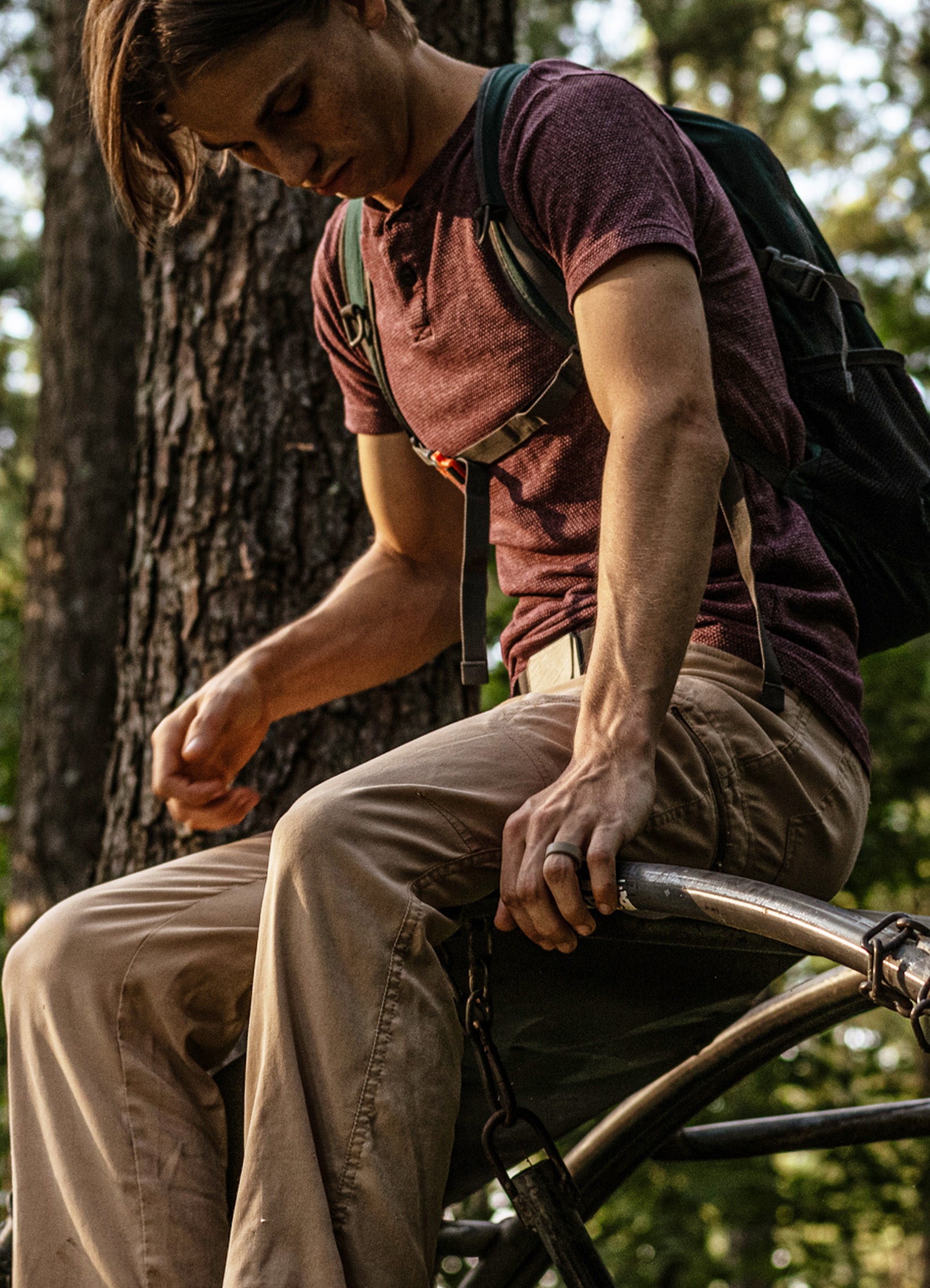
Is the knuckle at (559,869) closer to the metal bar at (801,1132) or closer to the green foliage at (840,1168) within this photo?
the metal bar at (801,1132)

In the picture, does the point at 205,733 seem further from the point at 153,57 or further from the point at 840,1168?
the point at 840,1168

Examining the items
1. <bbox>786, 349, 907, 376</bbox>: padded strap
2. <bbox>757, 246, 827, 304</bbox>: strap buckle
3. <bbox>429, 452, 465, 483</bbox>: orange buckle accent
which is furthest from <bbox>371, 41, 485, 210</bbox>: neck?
<bbox>786, 349, 907, 376</bbox>: padded strap

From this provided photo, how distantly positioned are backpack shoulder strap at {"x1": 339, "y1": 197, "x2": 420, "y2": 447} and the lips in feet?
0.37

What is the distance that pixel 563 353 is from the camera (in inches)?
77.3

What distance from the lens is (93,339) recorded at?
5.66m

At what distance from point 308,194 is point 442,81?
119cm

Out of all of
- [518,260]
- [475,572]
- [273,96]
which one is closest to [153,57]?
[273,96]

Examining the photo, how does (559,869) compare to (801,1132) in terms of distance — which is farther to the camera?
(801,1132)

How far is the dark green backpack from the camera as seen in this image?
1.94m

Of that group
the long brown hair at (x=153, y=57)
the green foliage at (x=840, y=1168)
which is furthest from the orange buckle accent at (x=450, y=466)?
the green foliage at (x=840, y=1168)

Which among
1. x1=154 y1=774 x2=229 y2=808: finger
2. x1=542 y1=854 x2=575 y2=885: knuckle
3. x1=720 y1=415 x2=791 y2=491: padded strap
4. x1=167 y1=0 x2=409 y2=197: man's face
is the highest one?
x1=167 y1=0 x2=409 y2=197: man's face

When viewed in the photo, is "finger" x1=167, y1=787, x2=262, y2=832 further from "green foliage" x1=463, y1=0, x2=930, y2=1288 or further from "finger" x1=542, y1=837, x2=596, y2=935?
"green foliage" x1=463, y1=0, x2=930, y2=1288

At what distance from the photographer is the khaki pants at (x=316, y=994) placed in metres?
1.44

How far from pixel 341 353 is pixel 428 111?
47 cm
